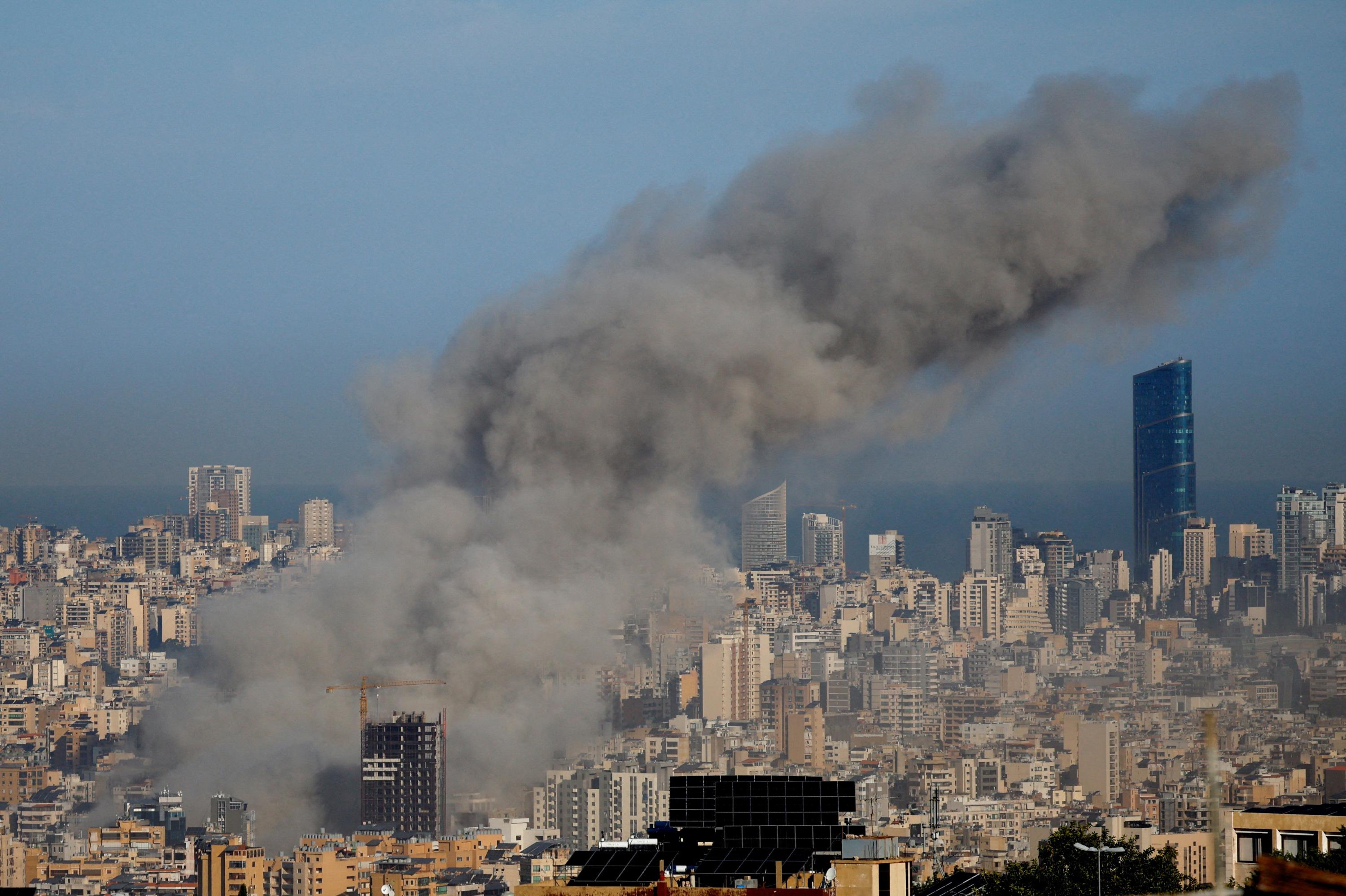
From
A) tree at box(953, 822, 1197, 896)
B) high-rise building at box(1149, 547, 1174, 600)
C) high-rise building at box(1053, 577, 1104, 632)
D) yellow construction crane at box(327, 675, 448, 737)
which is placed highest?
high-rise building at box(1149, 547, 1174, 600)

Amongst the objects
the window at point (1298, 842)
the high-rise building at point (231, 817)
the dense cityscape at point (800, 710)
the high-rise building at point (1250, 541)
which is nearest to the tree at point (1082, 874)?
the dense cityscape at point (800, 710)

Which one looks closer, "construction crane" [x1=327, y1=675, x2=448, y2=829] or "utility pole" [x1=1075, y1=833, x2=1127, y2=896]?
"utility pole" [x1=1075, y1=833, x2=1127, y2=896]

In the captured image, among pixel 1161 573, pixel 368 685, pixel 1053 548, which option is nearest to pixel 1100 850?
pixel 368 685

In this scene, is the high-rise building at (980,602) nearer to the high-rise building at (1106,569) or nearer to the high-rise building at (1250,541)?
the high-rise building at (1106,569)

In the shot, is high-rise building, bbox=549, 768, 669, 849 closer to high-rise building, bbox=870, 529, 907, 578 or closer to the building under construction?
the building under construction

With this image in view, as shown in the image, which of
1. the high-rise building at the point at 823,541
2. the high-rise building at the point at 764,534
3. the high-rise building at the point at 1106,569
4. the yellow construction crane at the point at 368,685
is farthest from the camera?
the high-rise building at the point at 823,541

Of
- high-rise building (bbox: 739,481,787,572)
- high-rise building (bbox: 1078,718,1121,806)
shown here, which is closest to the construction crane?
high-rise building (bbox: 1078,718,1121,806)
